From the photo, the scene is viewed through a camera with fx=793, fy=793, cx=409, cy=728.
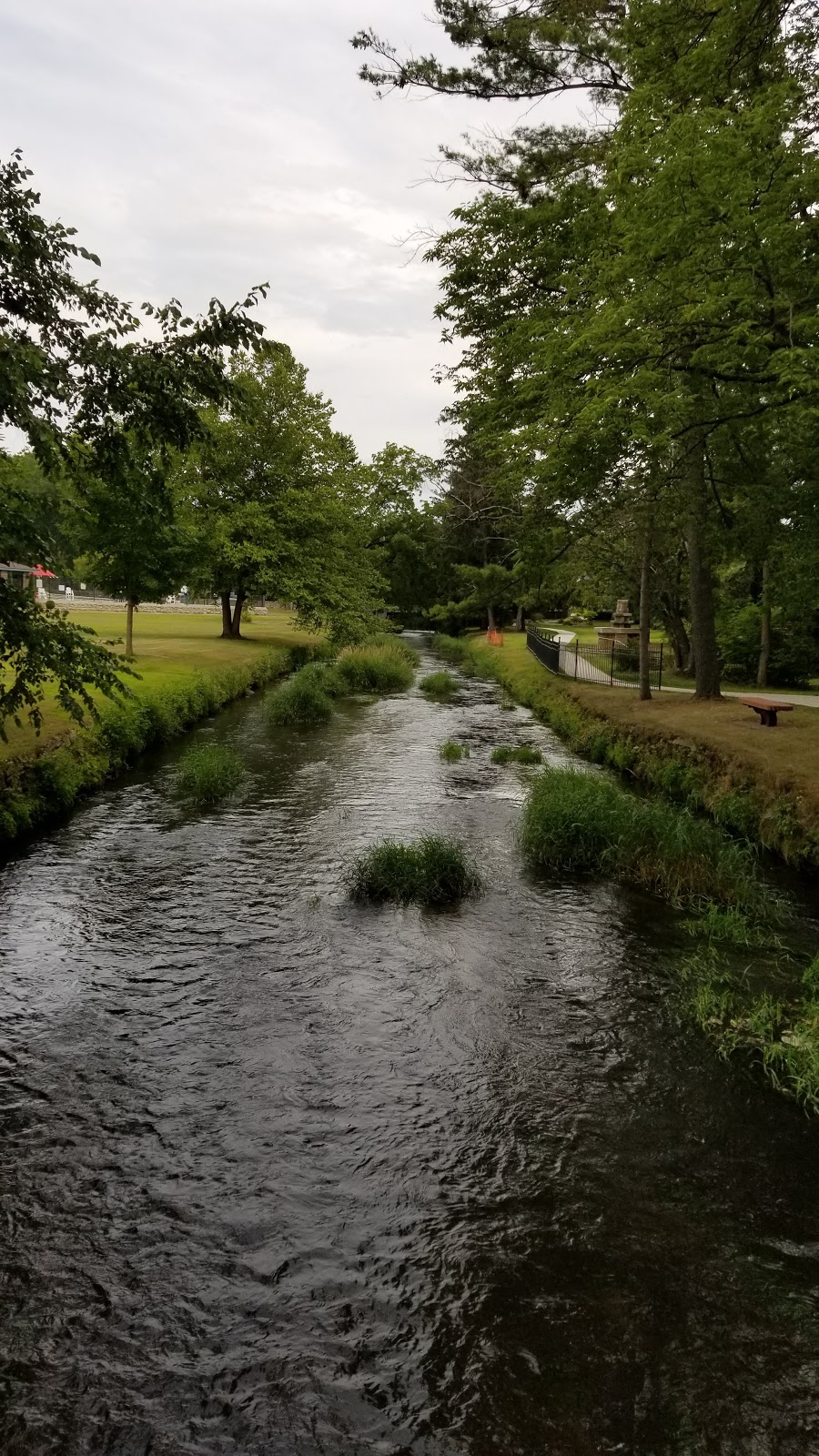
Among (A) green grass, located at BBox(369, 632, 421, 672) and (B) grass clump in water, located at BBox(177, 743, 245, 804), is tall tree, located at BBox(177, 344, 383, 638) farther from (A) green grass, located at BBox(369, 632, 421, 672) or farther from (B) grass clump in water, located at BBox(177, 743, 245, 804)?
(B) grass clump in water, located at BBox(177, 743, 245, 804)

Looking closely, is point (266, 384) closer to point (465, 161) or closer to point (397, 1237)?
point (465, 161)

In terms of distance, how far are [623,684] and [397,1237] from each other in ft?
70.0

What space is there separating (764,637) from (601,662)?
7085mm

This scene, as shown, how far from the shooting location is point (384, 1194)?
4926 millimetres

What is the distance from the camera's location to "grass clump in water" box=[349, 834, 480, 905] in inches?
380

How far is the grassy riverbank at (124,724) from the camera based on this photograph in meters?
11.8

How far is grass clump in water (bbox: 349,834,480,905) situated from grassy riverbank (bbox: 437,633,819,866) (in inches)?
168

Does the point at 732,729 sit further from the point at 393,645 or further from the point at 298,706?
the point at 393,645

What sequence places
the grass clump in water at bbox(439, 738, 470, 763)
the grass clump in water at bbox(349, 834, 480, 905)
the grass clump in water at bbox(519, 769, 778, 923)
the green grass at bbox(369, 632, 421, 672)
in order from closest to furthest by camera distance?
1. the grass clump in water at bbox(519, 769, 778, 923)
2. the grass clump in water at bbox(349, 834, 480, 905)
3. the grass clump in water at bbox(439, 738, 470, 763)
4. the green grass at bbox(369, 632, 421, 672)

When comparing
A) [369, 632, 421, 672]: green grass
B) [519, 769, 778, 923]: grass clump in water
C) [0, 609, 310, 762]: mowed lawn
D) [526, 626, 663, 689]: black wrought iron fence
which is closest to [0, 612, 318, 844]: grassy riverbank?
[0, 609, 310, 762]: mowed lawn

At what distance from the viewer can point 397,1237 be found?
15.0ft

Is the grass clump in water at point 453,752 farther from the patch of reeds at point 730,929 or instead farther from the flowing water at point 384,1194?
the patch of reeds at point 730,929

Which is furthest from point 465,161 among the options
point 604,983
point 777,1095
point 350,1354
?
point 350,1354

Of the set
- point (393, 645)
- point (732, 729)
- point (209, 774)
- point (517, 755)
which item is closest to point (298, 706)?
point (517, 755)
